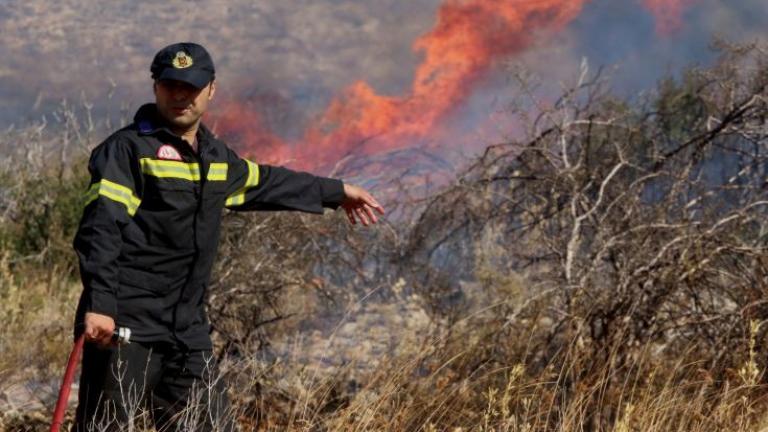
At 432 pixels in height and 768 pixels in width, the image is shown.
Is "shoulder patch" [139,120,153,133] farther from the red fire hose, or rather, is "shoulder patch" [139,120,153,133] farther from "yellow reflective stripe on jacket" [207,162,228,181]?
the red fire hose

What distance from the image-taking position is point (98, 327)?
10.8ft

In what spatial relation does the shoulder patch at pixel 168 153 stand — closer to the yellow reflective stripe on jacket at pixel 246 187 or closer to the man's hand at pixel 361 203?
the yellow reflective stripe on jacket at pixel 246 187

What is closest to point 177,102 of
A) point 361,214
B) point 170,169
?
point 170,169

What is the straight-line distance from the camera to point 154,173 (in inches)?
141

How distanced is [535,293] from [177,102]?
301cm

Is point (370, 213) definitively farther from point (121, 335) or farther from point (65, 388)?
point (65, 388)

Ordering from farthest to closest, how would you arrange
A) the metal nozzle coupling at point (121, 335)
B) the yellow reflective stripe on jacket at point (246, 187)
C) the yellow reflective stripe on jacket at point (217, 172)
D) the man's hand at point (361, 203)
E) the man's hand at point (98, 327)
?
the man's hand at point (361, 203) → the yellow reflective stripe on jacket at point (246, 187) → the yellow reflective stripe on jacket at point (217, 172) → the metal nozzle coupling at point (121, 335) → the man's hand at point (98, 327)

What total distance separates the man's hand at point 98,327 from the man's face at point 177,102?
764mm

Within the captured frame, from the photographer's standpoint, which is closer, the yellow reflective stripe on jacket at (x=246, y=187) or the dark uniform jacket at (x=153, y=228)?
the dark uniform jacket at (x=153, y=228)

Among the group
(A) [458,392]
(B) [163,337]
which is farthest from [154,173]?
(A) [458,392]

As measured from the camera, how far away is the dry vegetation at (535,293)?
15.9 feet

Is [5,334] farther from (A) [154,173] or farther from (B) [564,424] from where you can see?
(B) [564,424]

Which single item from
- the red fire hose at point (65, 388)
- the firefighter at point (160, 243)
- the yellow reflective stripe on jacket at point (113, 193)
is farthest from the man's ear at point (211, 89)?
the red fire hose at point (65, 388)

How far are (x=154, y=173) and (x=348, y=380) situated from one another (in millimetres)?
2658
